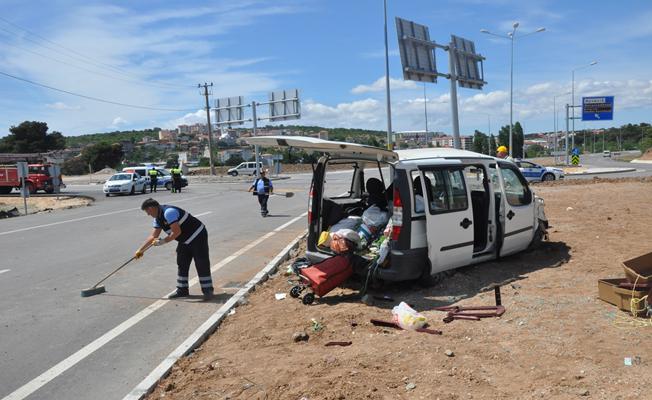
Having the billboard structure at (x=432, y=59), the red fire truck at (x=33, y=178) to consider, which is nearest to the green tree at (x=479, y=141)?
the billboard structure at (x=432, y=59)

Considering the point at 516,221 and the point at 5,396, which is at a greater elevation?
the point at 516,221

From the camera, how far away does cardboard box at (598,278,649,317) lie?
4.96 m

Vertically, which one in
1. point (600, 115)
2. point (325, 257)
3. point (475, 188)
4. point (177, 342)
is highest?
point (600, 115)

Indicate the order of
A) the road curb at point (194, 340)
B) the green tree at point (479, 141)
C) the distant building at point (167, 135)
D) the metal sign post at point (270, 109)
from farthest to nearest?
the distant building at point (167, 135), the green tree at point (479, 141), the metal sign post at point (270, 109), the road curb at point (194, 340)

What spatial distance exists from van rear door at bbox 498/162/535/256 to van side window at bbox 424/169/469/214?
0.97 metres

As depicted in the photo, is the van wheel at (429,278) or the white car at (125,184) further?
the white car at (125,184)

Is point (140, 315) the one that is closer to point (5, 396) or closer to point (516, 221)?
point (5, 396)

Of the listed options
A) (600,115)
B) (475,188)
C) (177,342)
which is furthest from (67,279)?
(600,115)

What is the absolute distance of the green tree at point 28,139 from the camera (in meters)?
89.9

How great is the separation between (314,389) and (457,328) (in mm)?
1762

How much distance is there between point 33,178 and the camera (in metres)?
36.5

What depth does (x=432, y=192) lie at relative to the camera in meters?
6.56

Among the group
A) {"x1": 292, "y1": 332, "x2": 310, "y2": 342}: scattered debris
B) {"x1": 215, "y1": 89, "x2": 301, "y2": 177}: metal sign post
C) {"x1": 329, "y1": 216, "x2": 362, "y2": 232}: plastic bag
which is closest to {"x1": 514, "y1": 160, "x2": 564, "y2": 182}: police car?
{"x1": 215, "y1": 89, "x2": 301, "y2": 177}: metal sign post

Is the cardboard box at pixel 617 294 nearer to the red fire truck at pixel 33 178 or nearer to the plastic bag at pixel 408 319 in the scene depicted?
the plastic bag at pixel 408 319
